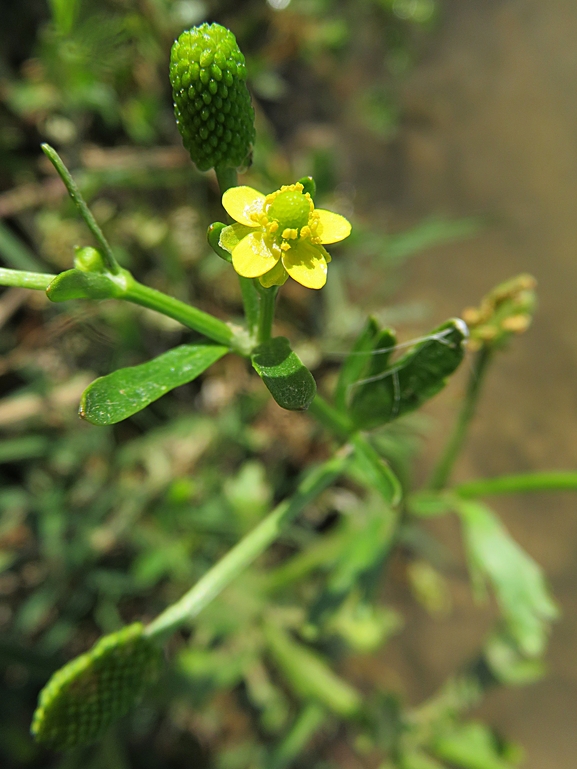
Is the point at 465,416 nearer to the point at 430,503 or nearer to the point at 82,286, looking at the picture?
the point at 430,503

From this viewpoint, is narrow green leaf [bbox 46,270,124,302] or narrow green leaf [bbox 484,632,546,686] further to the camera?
narrow green leaf [bbox 484,632,546,686]

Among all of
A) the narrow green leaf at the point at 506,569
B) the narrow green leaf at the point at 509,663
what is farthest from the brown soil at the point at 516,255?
the narrow green leaf at the point at 506,569

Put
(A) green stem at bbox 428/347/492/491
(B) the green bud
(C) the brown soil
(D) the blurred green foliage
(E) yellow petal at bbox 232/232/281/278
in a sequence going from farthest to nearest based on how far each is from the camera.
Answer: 1. (C) the brown soil
2. (D) the blurred green foliage
3. (A) green stem at bbox 428/347/492/491
4. (B) the green bud
5. (E) yellow petal at bbox 232/232/281/278

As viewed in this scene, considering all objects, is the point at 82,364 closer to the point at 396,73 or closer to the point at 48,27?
the point at 48,27

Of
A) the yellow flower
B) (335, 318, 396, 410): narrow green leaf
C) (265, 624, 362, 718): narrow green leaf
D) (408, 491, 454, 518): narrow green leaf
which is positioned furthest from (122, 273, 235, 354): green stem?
(265, 624, 362, 718): narrow green leaf

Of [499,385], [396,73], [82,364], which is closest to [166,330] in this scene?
[82,364]

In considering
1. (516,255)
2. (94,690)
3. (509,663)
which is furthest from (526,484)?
(516,255)

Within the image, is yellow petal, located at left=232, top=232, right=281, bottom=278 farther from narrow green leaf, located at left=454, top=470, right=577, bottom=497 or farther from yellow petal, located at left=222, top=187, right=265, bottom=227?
narrow green leaf, located at left=454, top=470, right=577, bottom=497
